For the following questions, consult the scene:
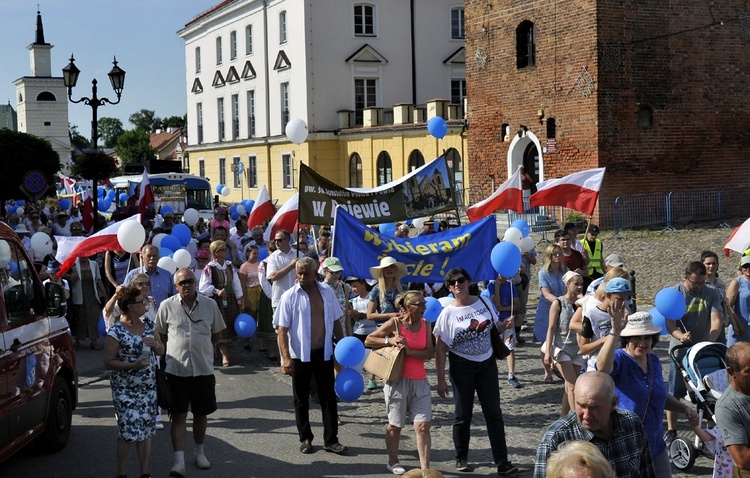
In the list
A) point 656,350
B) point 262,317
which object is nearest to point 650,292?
point 656,350

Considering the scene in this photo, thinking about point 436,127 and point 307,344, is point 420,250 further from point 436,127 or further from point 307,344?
point 436,127

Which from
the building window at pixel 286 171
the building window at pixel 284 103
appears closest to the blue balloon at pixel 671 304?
the building window at pixel 286 171

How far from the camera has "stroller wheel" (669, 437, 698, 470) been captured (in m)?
7.62

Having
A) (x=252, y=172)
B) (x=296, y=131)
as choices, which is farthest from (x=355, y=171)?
(x=296, y=131)

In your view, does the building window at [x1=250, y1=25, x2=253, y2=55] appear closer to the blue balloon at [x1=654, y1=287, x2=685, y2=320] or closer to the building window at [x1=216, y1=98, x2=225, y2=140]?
the building window at [x1=216, y1=98, x2=225, y2=140]

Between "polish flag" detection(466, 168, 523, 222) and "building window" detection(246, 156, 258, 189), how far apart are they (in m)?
38.2

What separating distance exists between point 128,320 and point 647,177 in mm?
22406

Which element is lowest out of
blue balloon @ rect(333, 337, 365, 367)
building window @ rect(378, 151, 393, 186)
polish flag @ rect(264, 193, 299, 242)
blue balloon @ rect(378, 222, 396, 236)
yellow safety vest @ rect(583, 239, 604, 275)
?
blue balloon @ rect(333, 337, 365, 367)

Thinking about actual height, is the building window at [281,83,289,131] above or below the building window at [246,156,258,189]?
above

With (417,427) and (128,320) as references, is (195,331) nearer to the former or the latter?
(128,320)

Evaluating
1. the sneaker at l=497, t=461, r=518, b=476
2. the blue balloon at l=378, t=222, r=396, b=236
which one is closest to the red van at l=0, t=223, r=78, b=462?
the sneaker at l=497, t=461, r=518, b=476

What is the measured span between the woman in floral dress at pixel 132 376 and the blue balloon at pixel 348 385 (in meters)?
1.85

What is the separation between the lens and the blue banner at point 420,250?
1088 cm

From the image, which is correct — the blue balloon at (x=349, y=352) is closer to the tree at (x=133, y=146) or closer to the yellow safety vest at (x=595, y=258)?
the yellow safety vest at (x=595, y=258)
